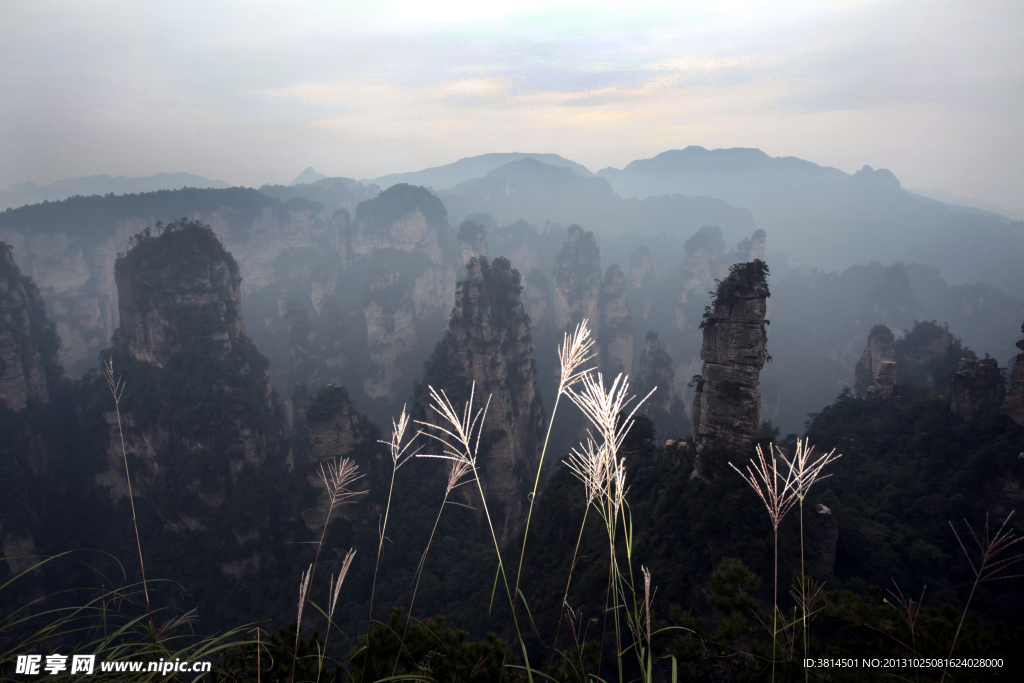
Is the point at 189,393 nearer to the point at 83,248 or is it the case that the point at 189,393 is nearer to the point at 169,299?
the point at 169,299

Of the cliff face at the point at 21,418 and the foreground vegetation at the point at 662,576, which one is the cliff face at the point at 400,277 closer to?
the cliff face at the point at 21,418

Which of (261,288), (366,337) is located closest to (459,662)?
(366,337)

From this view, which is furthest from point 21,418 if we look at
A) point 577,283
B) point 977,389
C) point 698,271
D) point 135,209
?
point 698,271

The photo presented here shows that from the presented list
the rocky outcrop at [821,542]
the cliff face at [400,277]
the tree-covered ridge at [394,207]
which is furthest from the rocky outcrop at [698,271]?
the rocky outcrop at [821,542]

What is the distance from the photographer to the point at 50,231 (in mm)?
62656

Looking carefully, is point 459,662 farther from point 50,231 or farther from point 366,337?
point 50,231

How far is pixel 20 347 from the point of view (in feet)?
114

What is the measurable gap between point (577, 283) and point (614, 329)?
9.96 metres

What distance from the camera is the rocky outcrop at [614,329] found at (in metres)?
72.2

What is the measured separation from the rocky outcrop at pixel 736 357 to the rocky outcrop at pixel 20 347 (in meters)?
47.9

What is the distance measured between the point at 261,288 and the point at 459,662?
317 feet

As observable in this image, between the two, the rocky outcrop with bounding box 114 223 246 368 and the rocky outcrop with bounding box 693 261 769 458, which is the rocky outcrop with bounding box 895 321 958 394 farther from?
the rocky outcrop with bounding box 114 223 246 368

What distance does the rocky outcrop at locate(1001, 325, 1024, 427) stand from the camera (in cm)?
1970

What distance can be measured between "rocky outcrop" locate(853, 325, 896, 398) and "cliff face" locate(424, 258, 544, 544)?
32899 millimetres
